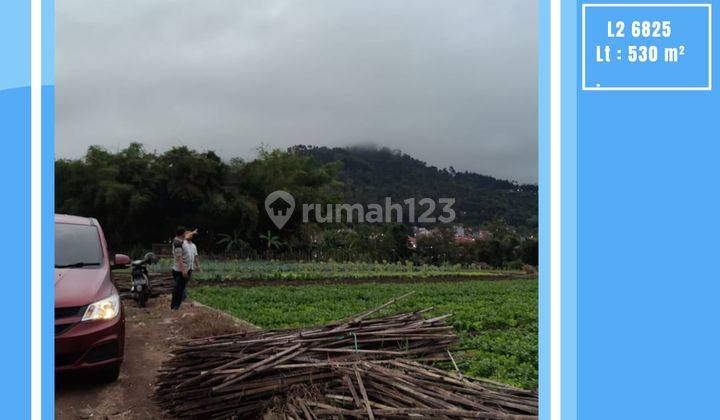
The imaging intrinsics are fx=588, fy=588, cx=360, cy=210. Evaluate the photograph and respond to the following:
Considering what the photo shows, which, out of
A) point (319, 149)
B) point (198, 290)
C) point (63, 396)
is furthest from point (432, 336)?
point (319, 149)

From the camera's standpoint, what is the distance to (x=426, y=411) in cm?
369

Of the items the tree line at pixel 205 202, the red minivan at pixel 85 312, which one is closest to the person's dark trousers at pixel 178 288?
the red minivan at pixel 85 312

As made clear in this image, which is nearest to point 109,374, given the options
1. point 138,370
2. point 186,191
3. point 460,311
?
point 138,370

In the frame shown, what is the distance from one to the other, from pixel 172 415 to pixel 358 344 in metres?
1.78

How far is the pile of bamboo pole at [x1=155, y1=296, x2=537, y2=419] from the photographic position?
13.2 ft

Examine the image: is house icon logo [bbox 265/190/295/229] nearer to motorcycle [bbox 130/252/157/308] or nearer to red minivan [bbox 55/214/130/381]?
motorcycle [bbox 130/252/157/308]

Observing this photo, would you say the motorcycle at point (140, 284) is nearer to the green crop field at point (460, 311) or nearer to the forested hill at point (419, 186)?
the green crop field at point (460, 311)

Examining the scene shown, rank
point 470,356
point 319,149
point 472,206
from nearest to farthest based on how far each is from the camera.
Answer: point 470,356 → point 472,206 → point 319,149

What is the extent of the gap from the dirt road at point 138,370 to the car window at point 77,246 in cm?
111

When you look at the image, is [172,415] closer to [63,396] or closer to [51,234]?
[63,396]

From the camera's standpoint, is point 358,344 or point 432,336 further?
point 432,336

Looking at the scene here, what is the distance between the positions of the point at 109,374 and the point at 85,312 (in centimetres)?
89

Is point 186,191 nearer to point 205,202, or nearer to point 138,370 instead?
point 205,202

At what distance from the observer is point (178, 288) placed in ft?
32.9
